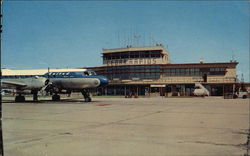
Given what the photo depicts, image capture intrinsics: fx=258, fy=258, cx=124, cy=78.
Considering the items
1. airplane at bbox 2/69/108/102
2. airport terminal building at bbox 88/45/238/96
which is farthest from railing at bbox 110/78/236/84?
airplane at bbox 2/69/108/102

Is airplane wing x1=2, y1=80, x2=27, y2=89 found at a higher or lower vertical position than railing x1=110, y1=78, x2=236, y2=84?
lower

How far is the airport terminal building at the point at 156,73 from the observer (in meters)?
75.0

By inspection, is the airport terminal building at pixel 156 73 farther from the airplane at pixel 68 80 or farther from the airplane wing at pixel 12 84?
the airplane wing at pixel 12 84

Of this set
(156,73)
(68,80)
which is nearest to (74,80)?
(68,80)

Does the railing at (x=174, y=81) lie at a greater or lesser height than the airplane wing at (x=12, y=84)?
greater

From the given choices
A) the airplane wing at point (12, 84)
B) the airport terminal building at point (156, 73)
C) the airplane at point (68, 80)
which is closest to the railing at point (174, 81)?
the airport terminal building at point (156, 73)

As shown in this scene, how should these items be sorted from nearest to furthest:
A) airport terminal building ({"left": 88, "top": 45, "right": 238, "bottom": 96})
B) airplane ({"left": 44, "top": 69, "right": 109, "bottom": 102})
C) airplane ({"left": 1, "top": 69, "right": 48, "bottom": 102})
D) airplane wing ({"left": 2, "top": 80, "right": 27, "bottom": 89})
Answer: airplane wing ({"left": 2, "top": 80, "right": 27, "bottom": 89}) < airplane ({"left": 1, "top": 69, "right": 48, "bottom": 102}) < airplane ({"left": 44, "top": 69, "right": 109, "bottom": 102}) < airport terminal building ({"left": 88, "top": 45, "right": 238, "bottom": 96})

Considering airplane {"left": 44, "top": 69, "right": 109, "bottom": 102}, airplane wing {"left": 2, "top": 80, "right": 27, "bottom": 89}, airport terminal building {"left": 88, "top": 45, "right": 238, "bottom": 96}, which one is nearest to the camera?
airplane wing {"left": 2, "top": 80, "right": 27, "bottom": 89}

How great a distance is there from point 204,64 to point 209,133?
225ft

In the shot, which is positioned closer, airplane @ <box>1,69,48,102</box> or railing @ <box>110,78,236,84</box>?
airplane @ <box>1,69,48,102</box>

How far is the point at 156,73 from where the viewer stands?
7994cm

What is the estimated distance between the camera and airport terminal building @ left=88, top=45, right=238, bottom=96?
246ft

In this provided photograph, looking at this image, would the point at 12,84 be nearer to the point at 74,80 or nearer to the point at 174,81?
the point at 74,80

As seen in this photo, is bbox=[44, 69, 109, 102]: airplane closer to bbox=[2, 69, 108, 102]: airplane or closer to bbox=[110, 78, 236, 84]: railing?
bbox=[2, 69, 108, 102]: airplane
